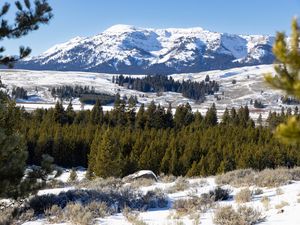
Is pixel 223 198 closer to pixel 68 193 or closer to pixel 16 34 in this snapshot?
pixel 68 193

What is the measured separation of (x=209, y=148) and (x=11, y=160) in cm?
5320

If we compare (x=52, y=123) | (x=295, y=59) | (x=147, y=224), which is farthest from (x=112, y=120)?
(x=295, y=59)

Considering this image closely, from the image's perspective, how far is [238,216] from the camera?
10.3 m

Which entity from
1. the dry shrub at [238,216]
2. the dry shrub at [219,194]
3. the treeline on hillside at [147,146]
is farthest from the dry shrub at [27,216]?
the treeline on hillside at [147,146]

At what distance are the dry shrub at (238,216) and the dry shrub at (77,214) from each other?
10.3 feet

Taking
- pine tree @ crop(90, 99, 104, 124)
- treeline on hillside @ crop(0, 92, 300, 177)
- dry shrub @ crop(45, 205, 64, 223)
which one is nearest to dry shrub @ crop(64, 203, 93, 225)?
Answer: dry shrub @ crop(45, 205, 64, 223)

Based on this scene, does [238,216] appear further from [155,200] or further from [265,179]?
[265,179]

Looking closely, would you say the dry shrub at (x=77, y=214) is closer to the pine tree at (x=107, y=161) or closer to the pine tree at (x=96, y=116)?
the pine tree at (x=107, y=161)

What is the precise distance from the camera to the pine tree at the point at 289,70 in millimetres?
3771

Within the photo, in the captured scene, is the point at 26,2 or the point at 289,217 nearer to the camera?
the point at 26,2

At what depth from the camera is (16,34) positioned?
30.5 feet

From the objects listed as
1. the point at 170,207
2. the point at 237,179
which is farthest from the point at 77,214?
the point at 237,179

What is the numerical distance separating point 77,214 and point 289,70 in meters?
8.71

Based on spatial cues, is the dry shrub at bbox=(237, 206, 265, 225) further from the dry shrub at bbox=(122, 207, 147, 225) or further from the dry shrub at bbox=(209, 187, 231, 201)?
the dry shrub at bbox=(209, 187, 231, 201)
